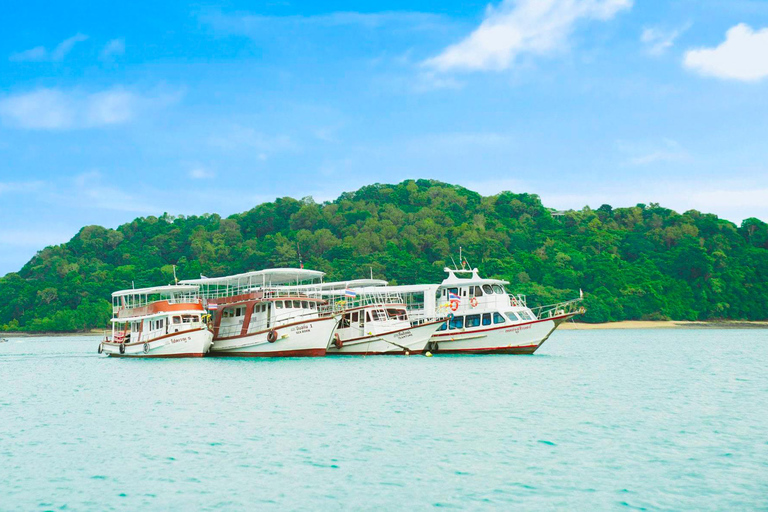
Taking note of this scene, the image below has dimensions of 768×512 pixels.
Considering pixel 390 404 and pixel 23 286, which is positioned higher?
pixel 23 286

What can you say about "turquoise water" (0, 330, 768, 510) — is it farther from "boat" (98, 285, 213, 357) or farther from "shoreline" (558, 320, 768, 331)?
"shoreline" (558, 320, 768, 331)

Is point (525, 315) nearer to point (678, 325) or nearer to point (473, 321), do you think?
point (473, 321)

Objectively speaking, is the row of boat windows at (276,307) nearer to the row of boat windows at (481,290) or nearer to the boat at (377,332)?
the boat at (377,332)

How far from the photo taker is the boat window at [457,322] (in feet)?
139

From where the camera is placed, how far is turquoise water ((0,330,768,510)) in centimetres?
1240

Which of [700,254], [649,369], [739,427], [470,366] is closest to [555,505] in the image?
[739,427]

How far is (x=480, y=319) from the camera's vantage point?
136 feet

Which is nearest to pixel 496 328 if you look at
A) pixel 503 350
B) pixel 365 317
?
pixel 503 350

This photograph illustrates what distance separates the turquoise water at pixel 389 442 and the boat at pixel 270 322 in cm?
857

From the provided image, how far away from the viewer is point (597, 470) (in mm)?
13750

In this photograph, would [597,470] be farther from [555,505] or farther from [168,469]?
[168,469]

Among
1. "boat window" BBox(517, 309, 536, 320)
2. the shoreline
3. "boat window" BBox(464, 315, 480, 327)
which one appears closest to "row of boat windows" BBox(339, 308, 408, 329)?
"boat window" BBox(464, 315, 480, 327)

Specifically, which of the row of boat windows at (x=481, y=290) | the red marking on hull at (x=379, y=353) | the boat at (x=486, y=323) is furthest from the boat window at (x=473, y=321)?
the red marking on hull at (x=379, y=353)

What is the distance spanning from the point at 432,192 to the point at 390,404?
13615 cm
